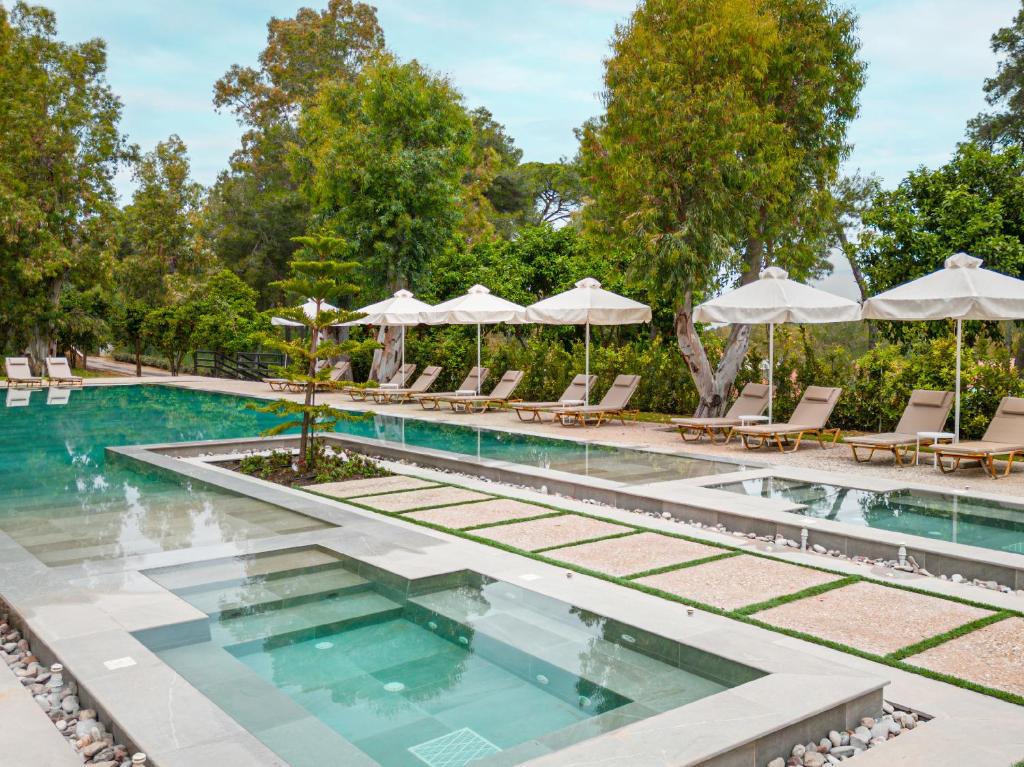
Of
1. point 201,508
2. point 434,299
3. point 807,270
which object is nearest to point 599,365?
point 807,270

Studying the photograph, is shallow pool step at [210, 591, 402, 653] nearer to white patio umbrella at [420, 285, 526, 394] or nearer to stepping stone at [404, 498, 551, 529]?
stepping stone at [404, 498, 551, 529]

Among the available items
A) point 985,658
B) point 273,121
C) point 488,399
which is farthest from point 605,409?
point 273,121

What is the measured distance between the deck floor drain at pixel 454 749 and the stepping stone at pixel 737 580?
6.97ft

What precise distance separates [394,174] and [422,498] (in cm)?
1511

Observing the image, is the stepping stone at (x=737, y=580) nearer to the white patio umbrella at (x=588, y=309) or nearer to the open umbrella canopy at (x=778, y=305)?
the open umbrella canopy at (x=778, y=305)

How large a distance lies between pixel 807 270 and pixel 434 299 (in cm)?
1022

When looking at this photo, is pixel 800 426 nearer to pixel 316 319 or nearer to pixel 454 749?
pixel 316 319

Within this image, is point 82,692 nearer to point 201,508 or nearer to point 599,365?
point 201,508

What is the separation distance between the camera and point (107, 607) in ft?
17.0

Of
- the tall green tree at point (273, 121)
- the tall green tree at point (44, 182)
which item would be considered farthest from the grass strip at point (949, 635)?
the tall green tree at point (273, 121)

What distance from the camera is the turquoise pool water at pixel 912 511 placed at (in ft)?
23.8

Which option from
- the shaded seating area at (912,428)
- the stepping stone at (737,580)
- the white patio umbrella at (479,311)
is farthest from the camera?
the white patio umbrella at (479,311)

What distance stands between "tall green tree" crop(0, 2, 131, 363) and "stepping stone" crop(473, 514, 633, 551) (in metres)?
26.0

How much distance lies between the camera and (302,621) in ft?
16.9
